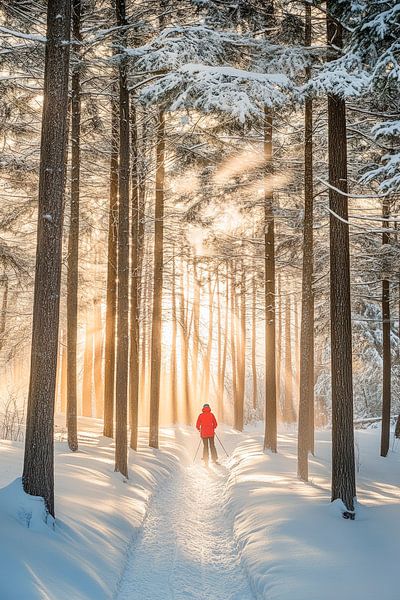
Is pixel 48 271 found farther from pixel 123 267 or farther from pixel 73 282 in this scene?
pixel 73 282

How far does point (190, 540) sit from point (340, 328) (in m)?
4.39

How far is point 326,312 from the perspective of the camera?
17.7 metres

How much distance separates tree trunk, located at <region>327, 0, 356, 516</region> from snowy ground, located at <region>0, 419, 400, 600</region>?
2.16 feet

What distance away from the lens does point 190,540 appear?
24.0ft

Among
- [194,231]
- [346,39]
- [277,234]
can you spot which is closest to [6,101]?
[194,231]

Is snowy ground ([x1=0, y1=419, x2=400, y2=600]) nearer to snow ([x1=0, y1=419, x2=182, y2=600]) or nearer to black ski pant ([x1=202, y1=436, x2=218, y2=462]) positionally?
snow ([x1=0, y1=419, x2=182, y2=600])

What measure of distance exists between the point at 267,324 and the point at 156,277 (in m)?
3.98

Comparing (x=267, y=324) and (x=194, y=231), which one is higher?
(x=194, y=231)

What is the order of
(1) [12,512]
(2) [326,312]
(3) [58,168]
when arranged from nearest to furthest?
(1) [12,512]
(3) [58,168]
(2) [326,312]

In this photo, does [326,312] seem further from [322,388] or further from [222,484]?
[322,388]

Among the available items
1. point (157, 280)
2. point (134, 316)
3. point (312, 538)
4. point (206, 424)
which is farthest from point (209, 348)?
point (312, 538)

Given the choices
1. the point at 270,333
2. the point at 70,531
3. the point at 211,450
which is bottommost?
the point at 211,450

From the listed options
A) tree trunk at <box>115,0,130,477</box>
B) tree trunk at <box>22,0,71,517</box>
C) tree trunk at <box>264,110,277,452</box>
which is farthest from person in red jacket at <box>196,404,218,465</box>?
tree trunk at <box>22,0,71,517</box>

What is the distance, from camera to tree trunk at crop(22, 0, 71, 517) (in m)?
6.24
